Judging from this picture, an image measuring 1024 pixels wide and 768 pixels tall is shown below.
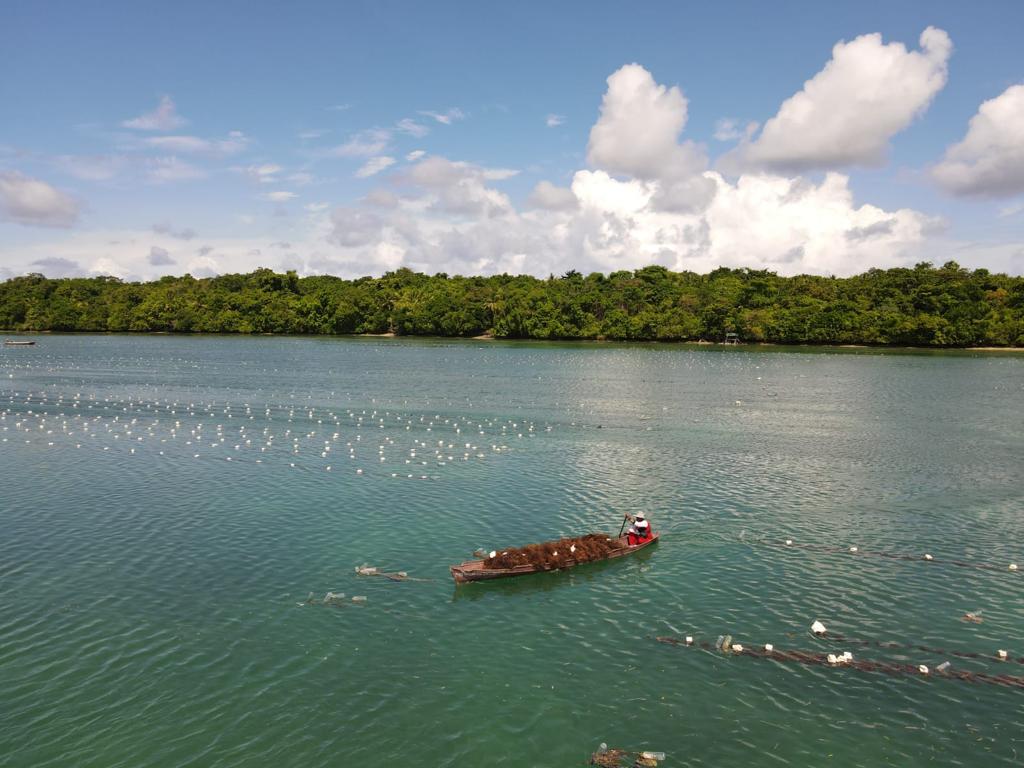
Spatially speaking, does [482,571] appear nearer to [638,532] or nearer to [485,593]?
[485,593]

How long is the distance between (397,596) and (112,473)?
29297 millimetres

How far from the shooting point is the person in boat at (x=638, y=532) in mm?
32969

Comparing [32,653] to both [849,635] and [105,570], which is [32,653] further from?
[849,635]

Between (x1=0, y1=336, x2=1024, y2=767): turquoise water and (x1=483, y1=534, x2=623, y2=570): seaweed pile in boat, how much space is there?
2.46 feet

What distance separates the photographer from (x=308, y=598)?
27234mm

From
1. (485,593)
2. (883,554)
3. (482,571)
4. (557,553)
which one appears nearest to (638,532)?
(557,553)

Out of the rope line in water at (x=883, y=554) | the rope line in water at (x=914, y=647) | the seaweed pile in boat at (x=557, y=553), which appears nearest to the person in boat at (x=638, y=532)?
the seaweed pile in boat at (x=557, y=553)

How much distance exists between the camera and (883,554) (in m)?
33.0

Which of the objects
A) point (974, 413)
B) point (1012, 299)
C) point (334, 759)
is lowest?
point (334, 759)

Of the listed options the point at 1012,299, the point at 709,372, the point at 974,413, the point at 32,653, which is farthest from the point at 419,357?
the point at 1012,299

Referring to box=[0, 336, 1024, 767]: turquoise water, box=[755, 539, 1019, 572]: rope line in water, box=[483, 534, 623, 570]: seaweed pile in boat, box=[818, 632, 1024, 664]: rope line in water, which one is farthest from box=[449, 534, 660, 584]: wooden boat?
box=[755, 539, 1019, 572]: rope line in water

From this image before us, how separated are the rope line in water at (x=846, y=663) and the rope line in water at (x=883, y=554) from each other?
10.5 m

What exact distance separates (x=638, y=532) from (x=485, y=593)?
8.86m

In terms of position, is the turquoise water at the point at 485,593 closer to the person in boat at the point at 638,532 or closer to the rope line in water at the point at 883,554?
the rope line in water at the point at 883,554
